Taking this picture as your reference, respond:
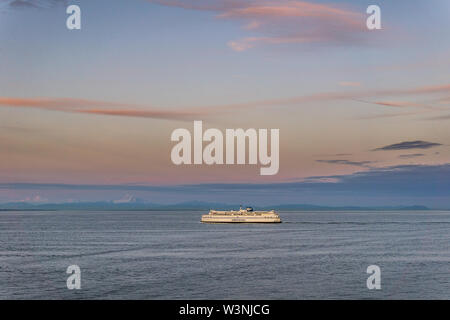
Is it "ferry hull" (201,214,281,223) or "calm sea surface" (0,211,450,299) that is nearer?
"calm sea surface" (0,211,450,299)

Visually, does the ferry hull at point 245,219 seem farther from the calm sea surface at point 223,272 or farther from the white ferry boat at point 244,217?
the calm sea surface at point 223,272

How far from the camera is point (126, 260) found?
71312 mm

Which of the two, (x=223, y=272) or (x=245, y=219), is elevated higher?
(x=223, y=272)

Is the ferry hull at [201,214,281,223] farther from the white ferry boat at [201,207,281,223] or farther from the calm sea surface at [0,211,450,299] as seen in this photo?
the calm sea surface at [0,211,450,299]

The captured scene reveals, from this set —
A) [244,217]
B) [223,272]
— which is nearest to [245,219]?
[244,217]

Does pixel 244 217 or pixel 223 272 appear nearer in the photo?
pixel 223 272

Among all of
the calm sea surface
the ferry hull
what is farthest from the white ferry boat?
the calm sea surface

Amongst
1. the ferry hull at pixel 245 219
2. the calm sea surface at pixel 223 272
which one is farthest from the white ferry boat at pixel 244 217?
the calm sea surface at pixel 223 272

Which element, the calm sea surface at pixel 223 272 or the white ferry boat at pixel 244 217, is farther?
the white ferry boat at pixel 244 217

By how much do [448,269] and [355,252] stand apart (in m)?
22.4

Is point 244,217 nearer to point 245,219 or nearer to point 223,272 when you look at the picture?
point 245,219

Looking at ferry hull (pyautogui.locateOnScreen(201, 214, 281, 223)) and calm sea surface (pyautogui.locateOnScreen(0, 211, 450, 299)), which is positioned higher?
calm sea surface (pyautogui.locateOnScreen(0, 211, 450, 299))
